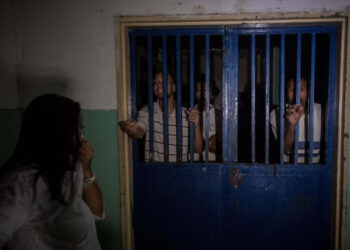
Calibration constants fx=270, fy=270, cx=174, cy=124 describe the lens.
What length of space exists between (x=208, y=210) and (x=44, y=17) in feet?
7.47

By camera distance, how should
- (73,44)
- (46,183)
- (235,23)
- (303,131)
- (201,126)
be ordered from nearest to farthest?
(46,183), (235,23), (73,44), (303,131), (201,126)

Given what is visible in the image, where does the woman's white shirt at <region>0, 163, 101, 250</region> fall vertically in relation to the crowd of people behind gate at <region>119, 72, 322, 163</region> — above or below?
below

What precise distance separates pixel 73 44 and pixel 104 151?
3.23ft

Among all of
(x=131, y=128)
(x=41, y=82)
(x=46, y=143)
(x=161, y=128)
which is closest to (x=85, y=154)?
(x=46, y=143)

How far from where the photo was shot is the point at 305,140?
2521mm

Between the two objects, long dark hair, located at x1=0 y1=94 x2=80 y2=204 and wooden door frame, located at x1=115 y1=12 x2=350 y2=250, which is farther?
wooden door frame, located at x1=115 y1=12 x2=350 y2=250

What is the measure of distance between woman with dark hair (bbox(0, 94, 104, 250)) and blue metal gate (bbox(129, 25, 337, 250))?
1.14 meters

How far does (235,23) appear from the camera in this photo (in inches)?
89.4

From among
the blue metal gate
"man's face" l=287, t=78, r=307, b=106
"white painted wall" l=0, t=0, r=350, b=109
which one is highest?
"white painted wall" l=0, t=0, r=350, b=109

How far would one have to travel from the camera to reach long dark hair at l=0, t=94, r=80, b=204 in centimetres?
131

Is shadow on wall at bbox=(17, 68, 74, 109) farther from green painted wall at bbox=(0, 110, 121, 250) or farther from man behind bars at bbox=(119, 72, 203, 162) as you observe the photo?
man behind bars at bbox=(119, 72, 203, 162)

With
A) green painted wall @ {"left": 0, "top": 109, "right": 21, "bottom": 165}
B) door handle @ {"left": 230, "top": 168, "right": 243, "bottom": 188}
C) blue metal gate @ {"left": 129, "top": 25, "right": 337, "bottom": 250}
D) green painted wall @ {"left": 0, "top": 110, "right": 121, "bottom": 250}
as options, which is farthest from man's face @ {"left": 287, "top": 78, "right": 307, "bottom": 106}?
green painted wall @ {"left": 0, "top": 109, "right": 21, "bottom": 165}

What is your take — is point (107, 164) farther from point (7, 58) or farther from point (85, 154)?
point (7, 58)

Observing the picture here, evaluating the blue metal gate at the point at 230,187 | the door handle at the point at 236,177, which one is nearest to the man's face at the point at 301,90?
the blue metal gate at the point at 230,187
